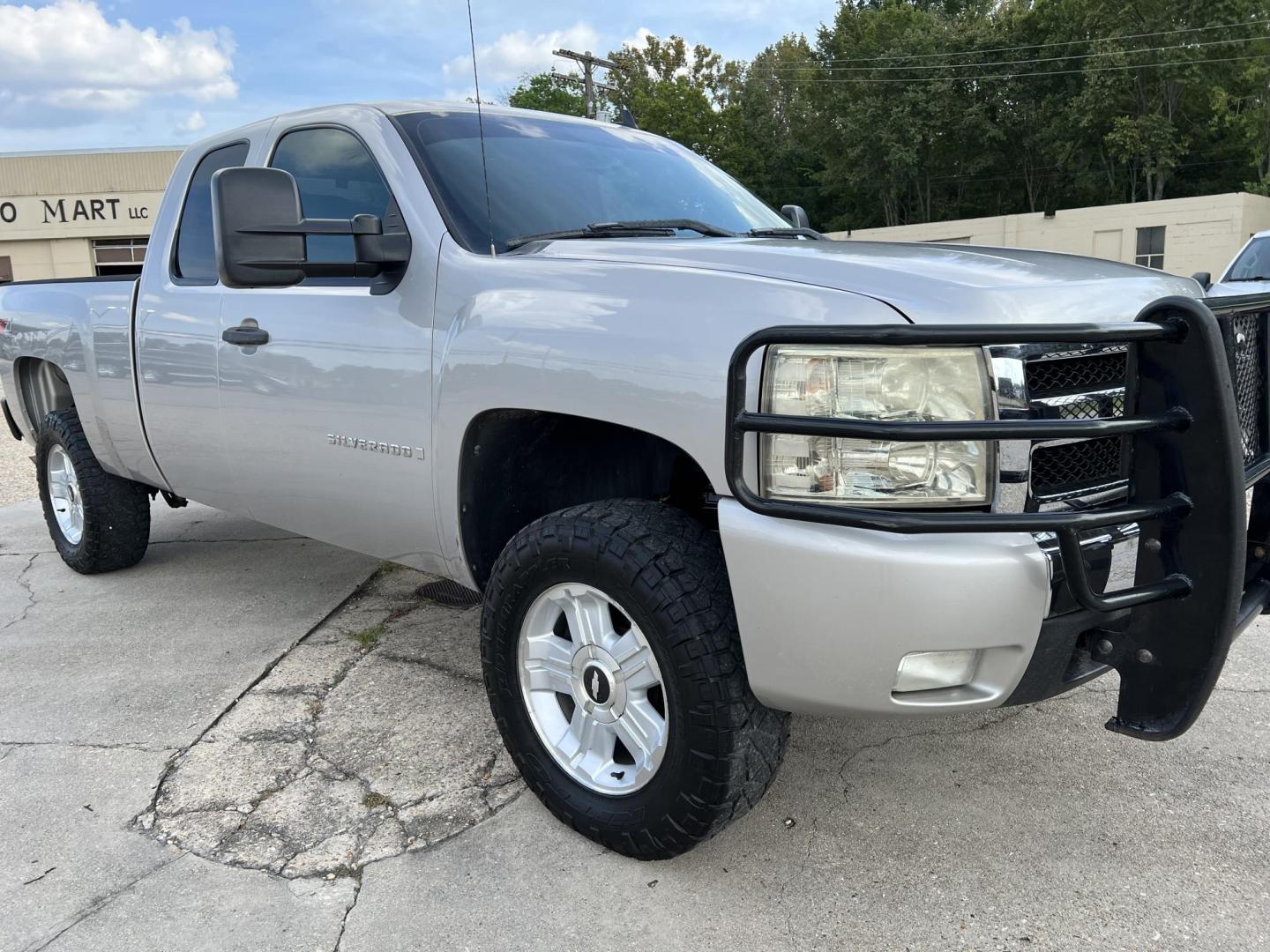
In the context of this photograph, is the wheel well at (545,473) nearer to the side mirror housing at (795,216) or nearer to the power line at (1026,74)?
the side mirror housing at (795,216)

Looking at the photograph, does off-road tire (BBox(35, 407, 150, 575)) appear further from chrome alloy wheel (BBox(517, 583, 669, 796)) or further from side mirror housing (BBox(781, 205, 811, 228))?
side mirror housing (BBox(781, 205, 811, 228))

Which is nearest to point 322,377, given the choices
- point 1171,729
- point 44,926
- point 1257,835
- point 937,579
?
point 44,926

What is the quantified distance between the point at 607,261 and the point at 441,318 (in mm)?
550

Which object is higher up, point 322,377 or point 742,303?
point 742,303

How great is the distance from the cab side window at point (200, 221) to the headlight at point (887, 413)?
2.72 metres

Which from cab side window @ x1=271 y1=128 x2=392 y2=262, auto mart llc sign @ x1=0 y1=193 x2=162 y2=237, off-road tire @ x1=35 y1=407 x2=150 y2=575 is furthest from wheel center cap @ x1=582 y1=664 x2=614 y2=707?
auto mart llc sign @ x1=0 y1=193 x2=162 y2=237

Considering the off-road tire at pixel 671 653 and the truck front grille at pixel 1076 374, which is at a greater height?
the truck front grille at pixel 1076 374

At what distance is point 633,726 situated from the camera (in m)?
2.44

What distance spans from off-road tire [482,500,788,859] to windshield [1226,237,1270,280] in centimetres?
963

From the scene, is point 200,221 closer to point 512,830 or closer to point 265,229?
point 265,229

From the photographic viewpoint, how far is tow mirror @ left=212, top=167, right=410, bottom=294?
8.81 ft

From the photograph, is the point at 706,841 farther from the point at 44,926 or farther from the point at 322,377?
the point at 322,377

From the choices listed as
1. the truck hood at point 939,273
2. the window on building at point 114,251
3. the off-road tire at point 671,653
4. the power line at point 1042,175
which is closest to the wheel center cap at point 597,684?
the off-road tire at point 671,653

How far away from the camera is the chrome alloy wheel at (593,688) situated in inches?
94.8
